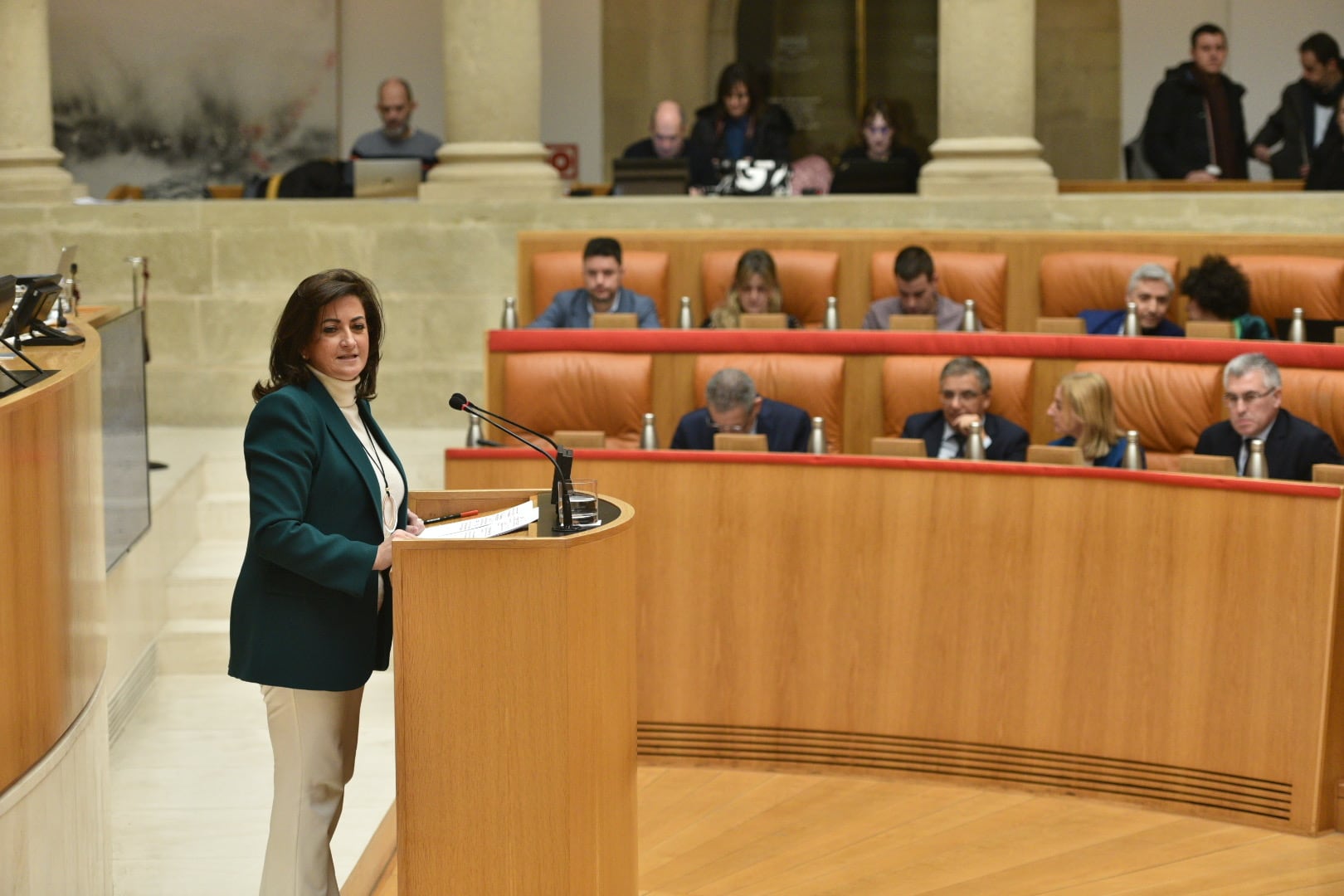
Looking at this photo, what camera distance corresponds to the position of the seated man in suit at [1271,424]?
179 inches

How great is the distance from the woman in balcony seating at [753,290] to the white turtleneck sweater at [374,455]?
3.25 meters

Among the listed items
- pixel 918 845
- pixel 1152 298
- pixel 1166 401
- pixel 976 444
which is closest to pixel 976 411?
pixel 976 444

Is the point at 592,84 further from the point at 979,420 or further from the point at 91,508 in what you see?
the point at 91,508

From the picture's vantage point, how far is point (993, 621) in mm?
4457

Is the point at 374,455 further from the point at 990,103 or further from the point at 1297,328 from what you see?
the point at 990,103

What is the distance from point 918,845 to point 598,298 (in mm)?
2571

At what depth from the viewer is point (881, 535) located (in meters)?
4.51

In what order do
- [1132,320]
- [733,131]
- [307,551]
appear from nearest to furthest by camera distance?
[307,551], [1132,320], [733,131]

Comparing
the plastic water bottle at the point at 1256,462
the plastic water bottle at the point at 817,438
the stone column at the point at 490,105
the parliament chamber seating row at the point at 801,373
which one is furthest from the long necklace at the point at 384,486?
the stone column at the point at 490,105

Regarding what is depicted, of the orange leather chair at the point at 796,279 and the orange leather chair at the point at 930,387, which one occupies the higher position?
the orange leather chair at the point at 796,279

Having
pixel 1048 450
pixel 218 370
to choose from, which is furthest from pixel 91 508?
pixel 218 370

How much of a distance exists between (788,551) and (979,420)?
2.17 feet

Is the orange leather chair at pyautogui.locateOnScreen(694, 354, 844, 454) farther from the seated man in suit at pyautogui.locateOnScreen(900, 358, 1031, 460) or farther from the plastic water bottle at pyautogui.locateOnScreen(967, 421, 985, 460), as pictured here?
the plastic water bottle at pyautogui.locateOnScreen(967, 421, 985, 460)

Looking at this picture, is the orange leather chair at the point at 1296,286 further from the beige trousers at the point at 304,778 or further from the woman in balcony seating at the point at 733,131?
the beige trousers at the point at 304,778
